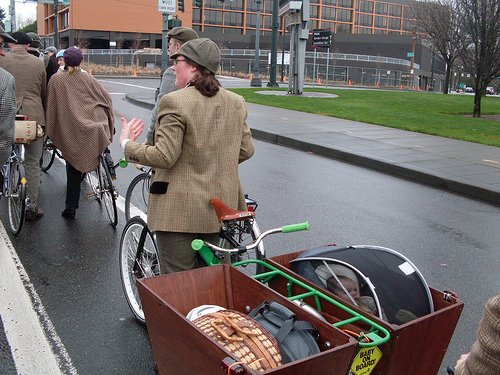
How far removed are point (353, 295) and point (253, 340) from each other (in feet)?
2.31

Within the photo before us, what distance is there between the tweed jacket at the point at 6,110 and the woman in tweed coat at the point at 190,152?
1.68m

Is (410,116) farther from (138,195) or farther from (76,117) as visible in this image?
(138,195)

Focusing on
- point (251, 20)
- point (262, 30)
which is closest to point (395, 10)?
point (262, 30)

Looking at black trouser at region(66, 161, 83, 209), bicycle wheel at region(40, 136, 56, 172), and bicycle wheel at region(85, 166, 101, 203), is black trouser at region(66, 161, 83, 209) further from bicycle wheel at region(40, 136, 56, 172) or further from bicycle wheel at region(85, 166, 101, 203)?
bicycle wheel at region(40, 136, 56, 172)

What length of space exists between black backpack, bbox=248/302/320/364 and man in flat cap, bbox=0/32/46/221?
4722 millimetres

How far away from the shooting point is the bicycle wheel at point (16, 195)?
19.5ft

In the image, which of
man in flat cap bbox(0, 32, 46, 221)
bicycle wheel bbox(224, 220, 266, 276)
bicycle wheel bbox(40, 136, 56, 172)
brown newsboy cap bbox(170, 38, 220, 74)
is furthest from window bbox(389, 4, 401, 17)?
brown newsboy cap bbox(170, 38, 220, 74)

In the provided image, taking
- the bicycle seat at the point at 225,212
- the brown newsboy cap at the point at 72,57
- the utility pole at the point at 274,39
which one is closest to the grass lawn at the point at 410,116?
the utility pole at the point at 274,39

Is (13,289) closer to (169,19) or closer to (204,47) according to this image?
(204,47)

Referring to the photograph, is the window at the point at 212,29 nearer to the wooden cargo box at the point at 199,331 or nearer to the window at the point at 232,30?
the window at the point at 232,30

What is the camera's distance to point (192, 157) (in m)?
3.27

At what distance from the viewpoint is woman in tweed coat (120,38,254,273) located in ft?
10.4

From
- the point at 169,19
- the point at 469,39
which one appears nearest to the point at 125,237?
the point at 169,19

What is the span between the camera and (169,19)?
20.3 metres
